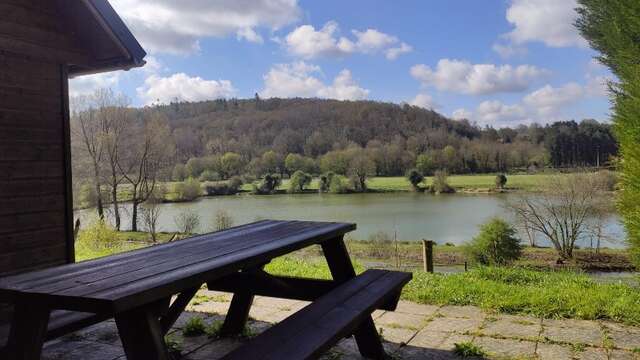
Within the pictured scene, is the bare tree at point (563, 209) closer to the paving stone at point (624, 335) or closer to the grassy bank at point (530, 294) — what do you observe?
the grassy bank at point (530, 294)

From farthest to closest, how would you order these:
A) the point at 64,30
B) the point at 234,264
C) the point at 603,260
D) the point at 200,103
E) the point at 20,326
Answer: the point at 200,103, the point at 603,260, the point at 64,30, the point at 234,264, the point at 20,326

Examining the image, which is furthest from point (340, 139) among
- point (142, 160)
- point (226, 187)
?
point (142, 160)

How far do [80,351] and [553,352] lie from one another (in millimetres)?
2782

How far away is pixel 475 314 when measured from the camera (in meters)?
3.49

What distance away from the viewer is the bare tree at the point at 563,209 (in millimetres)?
19109

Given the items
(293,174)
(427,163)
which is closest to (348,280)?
(293,174)

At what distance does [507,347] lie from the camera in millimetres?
2859

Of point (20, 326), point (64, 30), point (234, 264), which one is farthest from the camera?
point (64, 30)

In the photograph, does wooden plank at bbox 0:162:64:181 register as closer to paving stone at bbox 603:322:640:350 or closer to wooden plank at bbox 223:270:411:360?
wooden plank at bbox 223:270:411:360

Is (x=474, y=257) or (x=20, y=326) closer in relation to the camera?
(x=20, y=326)

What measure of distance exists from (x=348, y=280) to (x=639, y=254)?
3.49 meters

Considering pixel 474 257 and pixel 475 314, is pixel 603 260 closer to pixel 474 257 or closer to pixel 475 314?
pixel 474 257

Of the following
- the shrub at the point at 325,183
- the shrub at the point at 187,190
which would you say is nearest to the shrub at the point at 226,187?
the shrub at the point at 187,190

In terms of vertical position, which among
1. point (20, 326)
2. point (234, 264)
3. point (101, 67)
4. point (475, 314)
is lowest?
point (475, 314)
